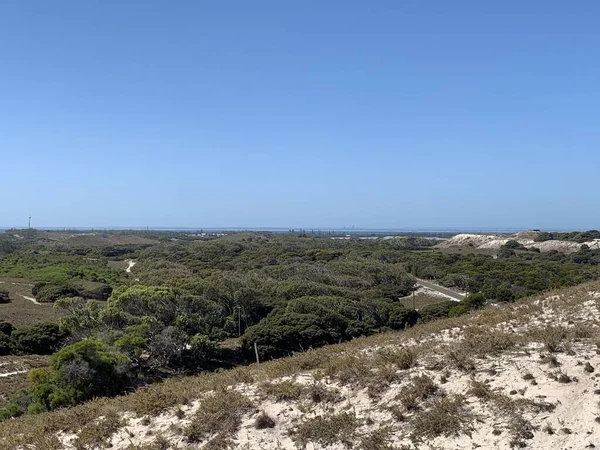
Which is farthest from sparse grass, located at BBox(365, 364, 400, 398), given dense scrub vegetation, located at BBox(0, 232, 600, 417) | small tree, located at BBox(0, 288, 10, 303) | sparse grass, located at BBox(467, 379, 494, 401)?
small tree, located at BBox(0, 288, 10, 303)

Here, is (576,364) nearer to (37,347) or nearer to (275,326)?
(275,326)

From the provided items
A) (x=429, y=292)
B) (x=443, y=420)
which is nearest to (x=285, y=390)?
(x=443, y=420)

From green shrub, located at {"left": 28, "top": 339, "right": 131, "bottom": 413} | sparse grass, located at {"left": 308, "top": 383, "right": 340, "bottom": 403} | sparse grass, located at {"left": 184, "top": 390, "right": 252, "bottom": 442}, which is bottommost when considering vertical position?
green shrub, located at {"left": 28, "top": 339, "right": 131, "bottom": 413}

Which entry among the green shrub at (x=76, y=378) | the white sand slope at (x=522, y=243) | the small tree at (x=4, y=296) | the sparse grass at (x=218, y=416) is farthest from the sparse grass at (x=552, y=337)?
the white sand slope at (x=522, y=243)

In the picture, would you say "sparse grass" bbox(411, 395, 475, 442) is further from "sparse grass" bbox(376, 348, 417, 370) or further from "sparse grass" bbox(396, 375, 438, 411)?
"sparse grass" bbox(376, 348, 417, 370)

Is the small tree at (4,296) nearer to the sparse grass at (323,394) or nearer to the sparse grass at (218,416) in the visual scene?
the sparse grass at (218,416)

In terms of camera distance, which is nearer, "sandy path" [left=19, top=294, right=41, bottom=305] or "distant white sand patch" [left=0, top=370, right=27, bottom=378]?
"distant white sand patch" [left=0, top=370, right=27, bottom=378]

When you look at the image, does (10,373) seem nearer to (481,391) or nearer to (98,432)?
(98,432)
